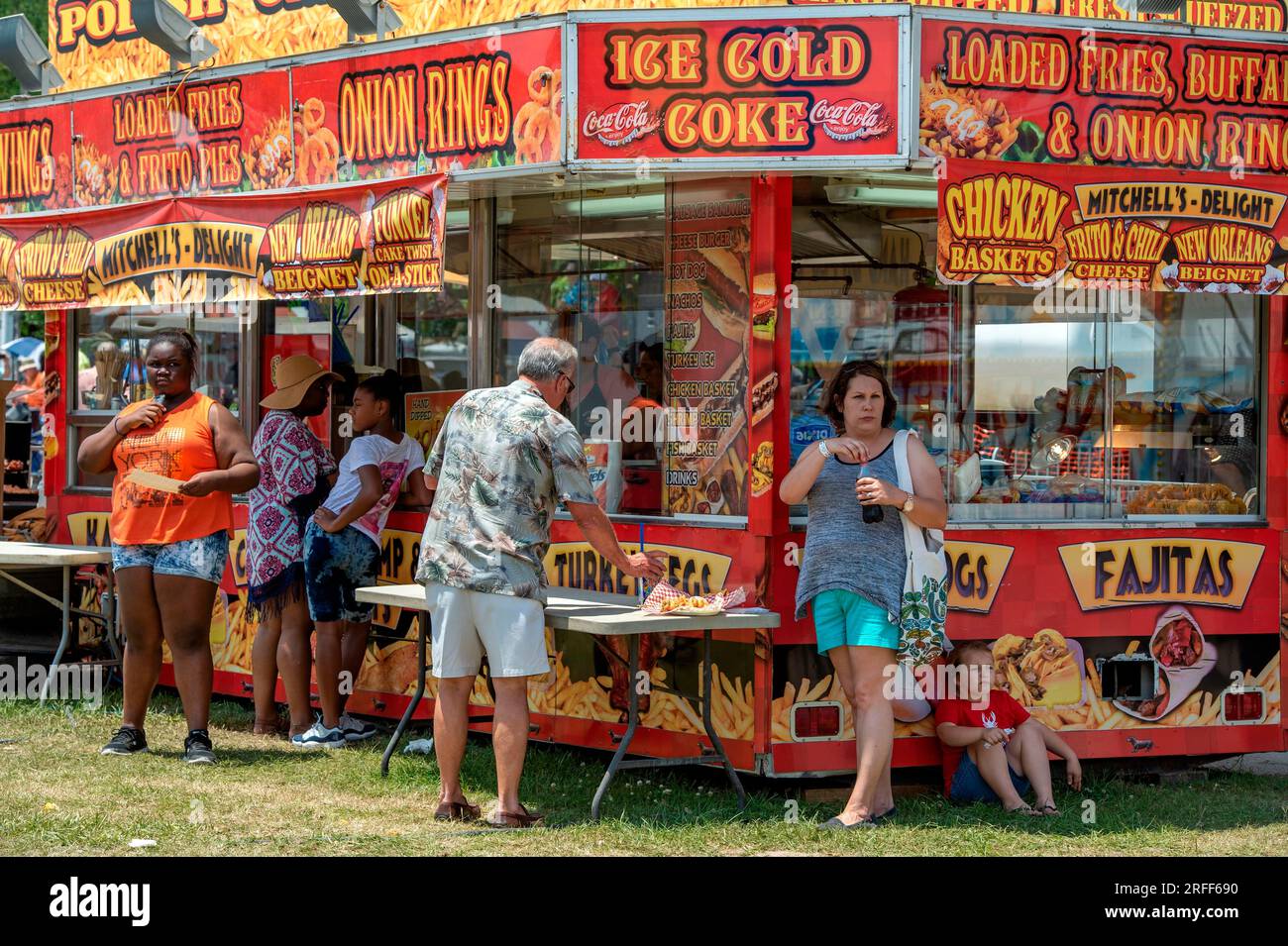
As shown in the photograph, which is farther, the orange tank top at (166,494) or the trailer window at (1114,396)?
the trailer window at (1114,396)

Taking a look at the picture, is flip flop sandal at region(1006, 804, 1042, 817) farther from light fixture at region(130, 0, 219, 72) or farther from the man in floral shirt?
light fixture at region(130, 0, 219, 72)

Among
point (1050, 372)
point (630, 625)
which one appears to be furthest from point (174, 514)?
point (1050, 372)

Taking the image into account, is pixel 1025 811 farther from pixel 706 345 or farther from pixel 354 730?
pixel 354 730

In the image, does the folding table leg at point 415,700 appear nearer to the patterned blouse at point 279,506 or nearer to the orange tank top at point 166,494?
the patterned blouse at point 279,506

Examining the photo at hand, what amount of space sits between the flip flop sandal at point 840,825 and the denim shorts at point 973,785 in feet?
2.02

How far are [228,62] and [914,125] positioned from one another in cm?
422

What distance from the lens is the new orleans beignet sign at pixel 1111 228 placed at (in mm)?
6863

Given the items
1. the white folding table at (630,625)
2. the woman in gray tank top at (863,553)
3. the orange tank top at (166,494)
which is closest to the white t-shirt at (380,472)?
the orange tank top at (166,494)

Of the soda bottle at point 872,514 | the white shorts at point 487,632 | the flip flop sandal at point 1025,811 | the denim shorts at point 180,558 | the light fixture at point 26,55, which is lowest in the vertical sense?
the flip flop sandal at point 1025,811

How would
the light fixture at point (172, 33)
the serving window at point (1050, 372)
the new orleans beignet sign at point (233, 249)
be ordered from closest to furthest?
the new orleans beignet sign at point (233, 249) < the serving window at point (1050, 372) < the light fixture at point (172, 33)

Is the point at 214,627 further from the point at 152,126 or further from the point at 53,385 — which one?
the point at 152,126

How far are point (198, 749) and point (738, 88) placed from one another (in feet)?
13.3

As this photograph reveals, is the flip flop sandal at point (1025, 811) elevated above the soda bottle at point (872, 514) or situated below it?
below

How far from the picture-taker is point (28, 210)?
30.8 feet
